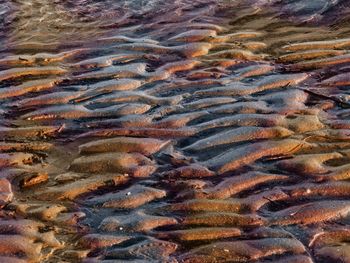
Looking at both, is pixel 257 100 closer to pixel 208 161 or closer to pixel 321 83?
pixel 321 83

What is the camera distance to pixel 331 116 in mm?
4609

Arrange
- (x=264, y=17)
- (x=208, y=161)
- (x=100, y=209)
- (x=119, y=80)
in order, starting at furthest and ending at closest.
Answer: (x=264, y=17)
(x=119, y=80)
(x=208, y=161)
(x=100, y=209)

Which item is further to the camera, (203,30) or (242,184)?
(203,30)

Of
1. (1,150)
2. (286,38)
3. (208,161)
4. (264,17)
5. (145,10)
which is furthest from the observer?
(145,10)

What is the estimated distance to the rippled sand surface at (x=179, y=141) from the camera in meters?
3.37

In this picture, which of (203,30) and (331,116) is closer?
(331,116)

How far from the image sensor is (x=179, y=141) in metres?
4.41

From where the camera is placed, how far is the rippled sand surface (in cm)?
337

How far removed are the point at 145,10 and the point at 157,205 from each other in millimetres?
4448

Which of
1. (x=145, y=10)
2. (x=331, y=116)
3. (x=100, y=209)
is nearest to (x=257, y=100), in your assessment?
(x=331, y=116)

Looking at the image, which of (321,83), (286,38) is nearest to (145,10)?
(286,38)

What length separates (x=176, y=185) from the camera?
12.7ft

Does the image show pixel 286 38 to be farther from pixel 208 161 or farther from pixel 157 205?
pixel 157 205

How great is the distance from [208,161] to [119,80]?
166 centimetres
